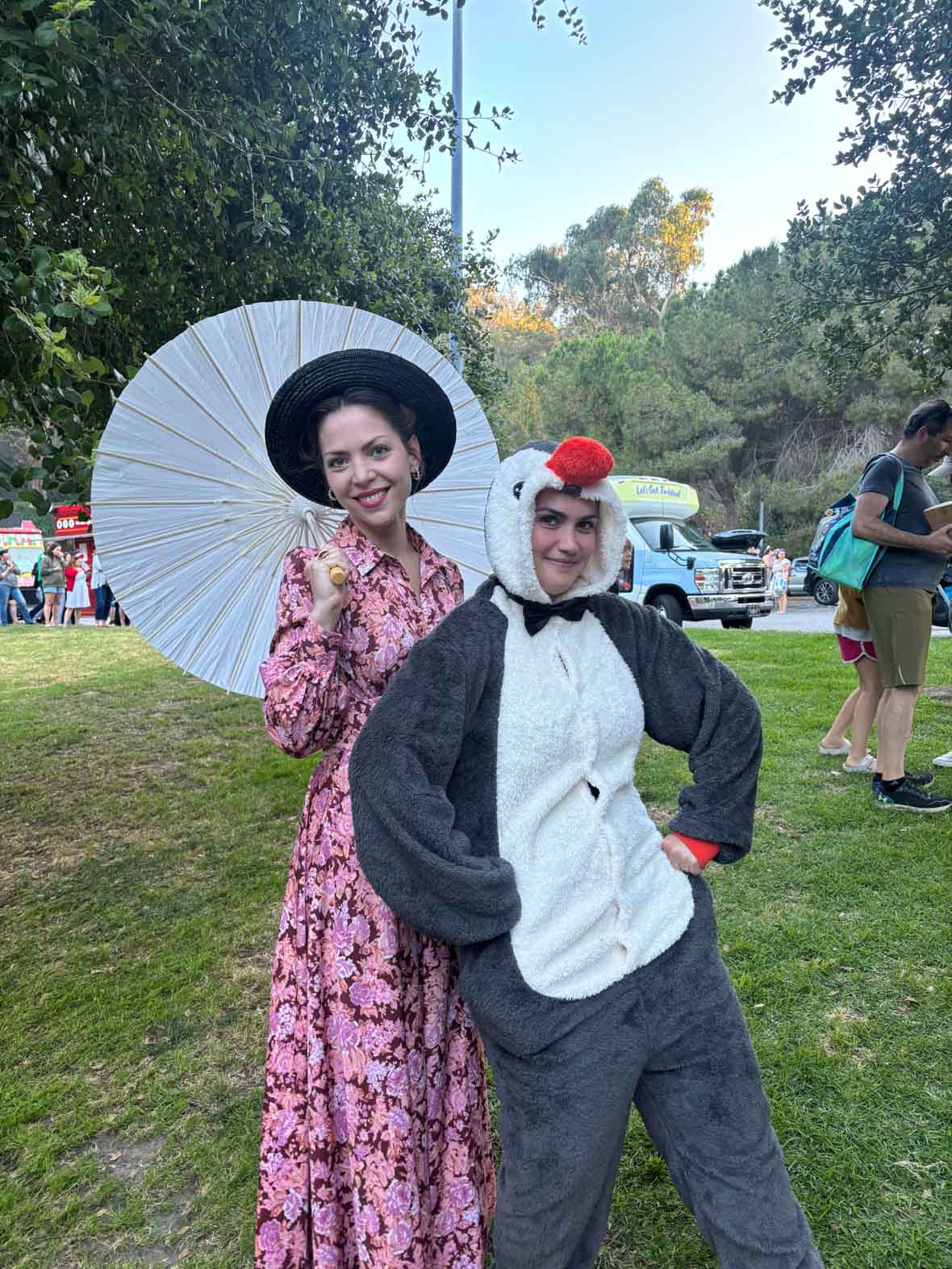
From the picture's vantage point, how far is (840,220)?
5.36m

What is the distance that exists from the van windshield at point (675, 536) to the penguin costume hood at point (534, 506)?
13.5m

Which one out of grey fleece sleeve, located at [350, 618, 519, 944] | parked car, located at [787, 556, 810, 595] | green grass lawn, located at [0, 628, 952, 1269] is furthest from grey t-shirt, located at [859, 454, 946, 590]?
parked car, located at [787, 556, 810, 595]

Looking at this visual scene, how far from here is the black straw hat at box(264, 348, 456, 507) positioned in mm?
1736

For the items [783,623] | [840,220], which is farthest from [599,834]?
[783,623]

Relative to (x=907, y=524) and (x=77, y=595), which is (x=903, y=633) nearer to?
(x=907, y=524)

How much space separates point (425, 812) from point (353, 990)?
0.48 m

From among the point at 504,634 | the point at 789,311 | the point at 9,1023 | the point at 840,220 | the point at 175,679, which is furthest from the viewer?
the point at 175,679

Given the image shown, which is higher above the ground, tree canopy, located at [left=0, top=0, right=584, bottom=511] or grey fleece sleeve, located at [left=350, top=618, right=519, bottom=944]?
tree canopy, located at [left=0, top=0, right=584, bottom=511]

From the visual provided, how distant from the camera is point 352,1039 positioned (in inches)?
60.5

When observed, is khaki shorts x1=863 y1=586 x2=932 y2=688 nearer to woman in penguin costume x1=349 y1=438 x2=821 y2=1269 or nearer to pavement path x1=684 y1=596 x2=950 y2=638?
woman in penguin costume x1=349 y1=438 x2=821 y2=1269

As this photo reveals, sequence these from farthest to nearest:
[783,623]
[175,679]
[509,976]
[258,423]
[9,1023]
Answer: [783,623] < [175,679] < [9,1023] < [258,423] < [509,976]

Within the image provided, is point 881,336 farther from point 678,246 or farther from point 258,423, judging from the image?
point 678,246

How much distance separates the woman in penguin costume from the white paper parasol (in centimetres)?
75

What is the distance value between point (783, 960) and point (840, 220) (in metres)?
4.72
